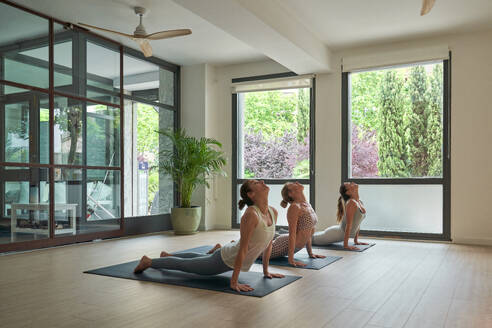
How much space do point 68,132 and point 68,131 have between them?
0.01m

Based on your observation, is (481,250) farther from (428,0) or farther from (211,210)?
(211,210)

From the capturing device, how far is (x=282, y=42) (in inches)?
218

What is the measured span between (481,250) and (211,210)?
4.32 meters

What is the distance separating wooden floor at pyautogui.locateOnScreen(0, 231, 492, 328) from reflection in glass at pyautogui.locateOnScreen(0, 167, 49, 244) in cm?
50

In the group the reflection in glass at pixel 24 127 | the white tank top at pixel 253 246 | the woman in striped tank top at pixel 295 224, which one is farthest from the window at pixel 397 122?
the reflection in glass at pixel 24 127

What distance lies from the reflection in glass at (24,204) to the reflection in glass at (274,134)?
3.47 metres

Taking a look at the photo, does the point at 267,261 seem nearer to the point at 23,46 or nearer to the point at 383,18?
the point at 383,18

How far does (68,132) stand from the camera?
18.7 feet

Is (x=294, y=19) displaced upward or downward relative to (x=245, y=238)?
upward

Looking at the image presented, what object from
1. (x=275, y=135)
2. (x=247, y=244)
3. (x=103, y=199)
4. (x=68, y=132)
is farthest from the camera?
(x=275, y=135)

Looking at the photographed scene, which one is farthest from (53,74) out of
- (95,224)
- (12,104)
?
(95,224)

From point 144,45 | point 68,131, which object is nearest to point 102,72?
point 68,131

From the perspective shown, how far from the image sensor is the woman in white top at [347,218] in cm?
527

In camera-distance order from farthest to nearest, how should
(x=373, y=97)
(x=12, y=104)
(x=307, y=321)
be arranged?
(x=373, y=97) → (x=12, y=104) → (x=307, y=321)
